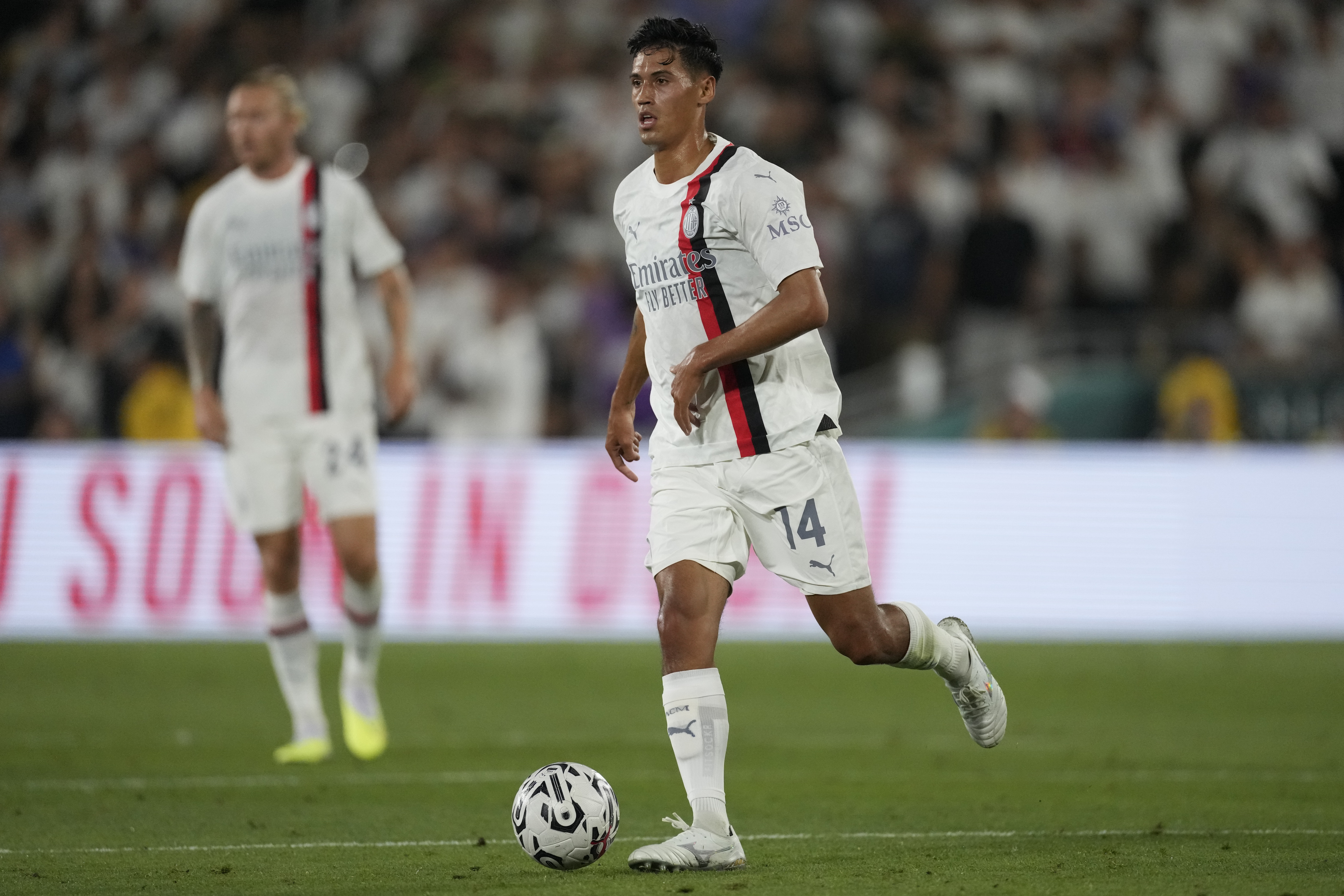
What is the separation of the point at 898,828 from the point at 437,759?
2767 mm

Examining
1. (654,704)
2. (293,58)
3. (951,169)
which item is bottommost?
(654,704)

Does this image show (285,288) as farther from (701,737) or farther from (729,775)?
(701,737)

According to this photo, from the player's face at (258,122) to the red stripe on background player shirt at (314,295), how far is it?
0.27 meters

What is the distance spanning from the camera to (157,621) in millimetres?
13945

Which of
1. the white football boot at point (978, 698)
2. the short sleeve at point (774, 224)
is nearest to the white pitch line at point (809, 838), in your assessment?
the white football boot at point (978, 698)

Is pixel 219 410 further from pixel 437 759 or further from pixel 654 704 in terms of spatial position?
pixel 654 704

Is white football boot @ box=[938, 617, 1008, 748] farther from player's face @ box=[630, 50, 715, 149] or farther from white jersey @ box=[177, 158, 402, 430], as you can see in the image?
white jersey @ box=[177, 158, 402, 430]

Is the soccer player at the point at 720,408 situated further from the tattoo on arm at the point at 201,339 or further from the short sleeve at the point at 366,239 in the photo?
the tattoo on arm at the point at 201,339

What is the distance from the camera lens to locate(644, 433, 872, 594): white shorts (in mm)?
5398

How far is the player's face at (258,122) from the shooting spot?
26.5 ft

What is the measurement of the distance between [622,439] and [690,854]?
4.51ft

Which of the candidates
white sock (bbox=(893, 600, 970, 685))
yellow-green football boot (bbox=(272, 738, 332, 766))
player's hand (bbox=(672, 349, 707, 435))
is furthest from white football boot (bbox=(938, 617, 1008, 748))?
yellow-green football boot (bbox=(272, 738, 332, 766))

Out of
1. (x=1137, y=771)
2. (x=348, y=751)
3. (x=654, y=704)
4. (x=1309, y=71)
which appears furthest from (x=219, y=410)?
(x=1309, y=71)

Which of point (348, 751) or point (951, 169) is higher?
point (951, 169)
